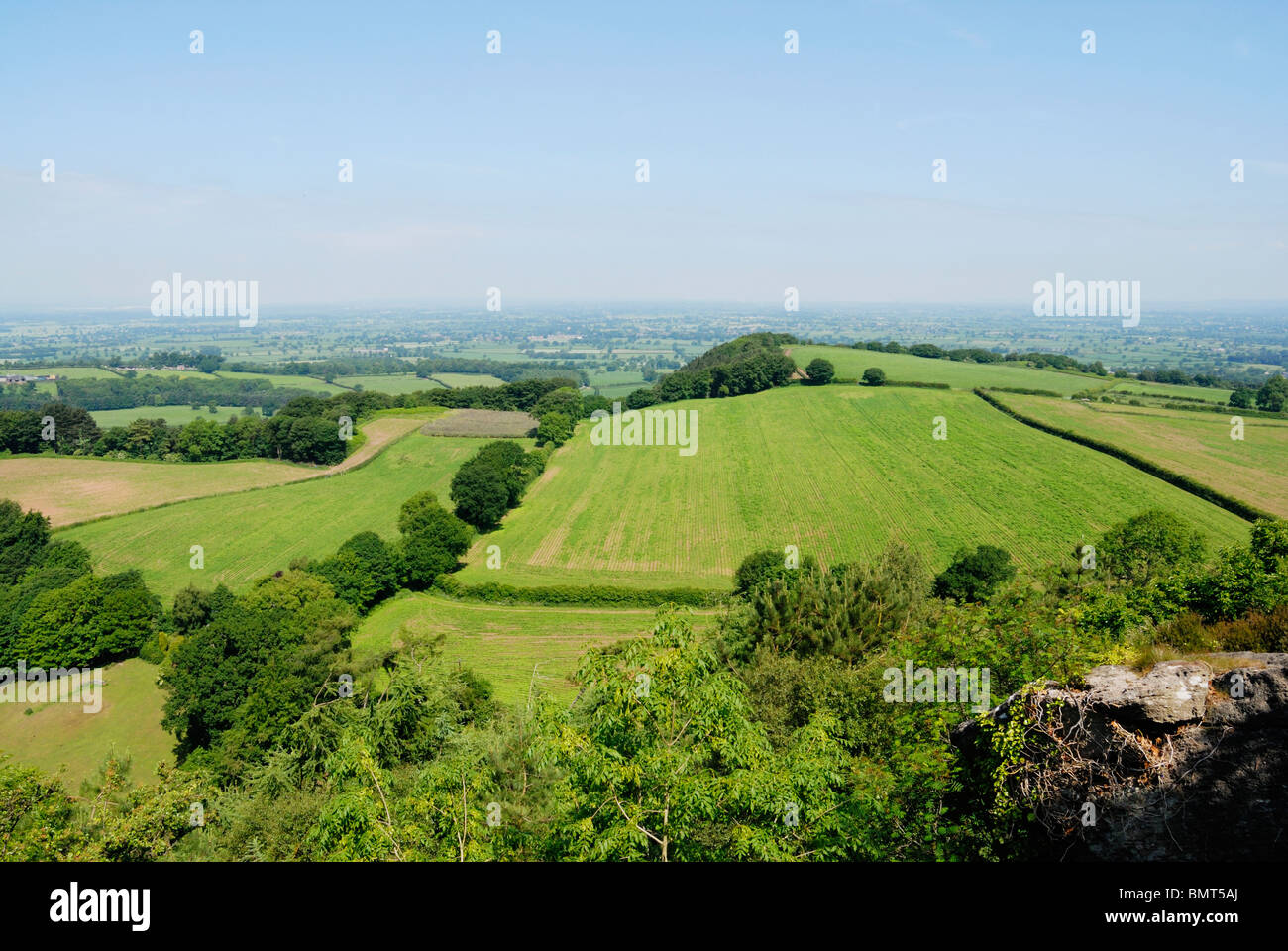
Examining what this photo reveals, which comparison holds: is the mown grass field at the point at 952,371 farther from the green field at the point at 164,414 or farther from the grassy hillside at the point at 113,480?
the green field at the point at 164,414

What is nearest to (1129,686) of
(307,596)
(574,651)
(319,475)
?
(574,651)

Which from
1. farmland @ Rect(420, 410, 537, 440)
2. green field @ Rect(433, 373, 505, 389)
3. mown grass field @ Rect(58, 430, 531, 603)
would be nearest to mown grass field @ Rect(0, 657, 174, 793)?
mown grass field @ Rect(58, 430, 531, 603)

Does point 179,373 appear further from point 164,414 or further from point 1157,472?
point 1157,472

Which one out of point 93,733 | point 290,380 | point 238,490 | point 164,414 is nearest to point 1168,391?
point 238,490

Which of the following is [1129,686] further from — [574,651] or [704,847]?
[574,651]

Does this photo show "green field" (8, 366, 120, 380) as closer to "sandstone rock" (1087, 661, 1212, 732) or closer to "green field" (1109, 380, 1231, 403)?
"green field" (1109, 380, 1231, 403)
